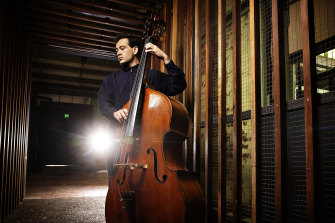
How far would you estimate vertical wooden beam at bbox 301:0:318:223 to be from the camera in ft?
4.34

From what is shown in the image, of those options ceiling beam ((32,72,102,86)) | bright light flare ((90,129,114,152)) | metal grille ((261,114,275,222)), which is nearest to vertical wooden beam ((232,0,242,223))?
metal grille ((261,114,275,222))

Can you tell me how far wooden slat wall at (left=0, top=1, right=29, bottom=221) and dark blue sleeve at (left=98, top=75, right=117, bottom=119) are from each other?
3.84ft

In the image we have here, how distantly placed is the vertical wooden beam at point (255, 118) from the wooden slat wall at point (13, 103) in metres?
2.37

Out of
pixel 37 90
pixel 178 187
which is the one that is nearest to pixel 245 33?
pixel 178 187

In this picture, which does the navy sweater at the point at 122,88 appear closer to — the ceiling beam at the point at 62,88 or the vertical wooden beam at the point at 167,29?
the vertical wooden beam at the point at 167,29

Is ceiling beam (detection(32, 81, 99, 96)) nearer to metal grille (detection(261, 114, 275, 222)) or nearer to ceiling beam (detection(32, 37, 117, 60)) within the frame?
ceiling beam (detection(32, 37, 117, 60))

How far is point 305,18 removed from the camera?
1.42 m

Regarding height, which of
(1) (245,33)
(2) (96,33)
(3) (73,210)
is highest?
(2) (96,33)

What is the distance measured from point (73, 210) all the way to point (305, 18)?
3.22 meters

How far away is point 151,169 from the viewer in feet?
5.15

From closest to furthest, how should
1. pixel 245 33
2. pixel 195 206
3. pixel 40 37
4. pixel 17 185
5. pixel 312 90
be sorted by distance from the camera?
pixel 312 90 → pixel 195 206 → pixel 245 33 → pixel 17 185 → pixel 40 37

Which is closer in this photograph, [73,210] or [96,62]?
[73,210]

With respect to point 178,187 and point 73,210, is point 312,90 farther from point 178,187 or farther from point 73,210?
point 73,210

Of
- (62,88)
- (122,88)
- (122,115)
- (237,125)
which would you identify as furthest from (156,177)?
(62,88)
